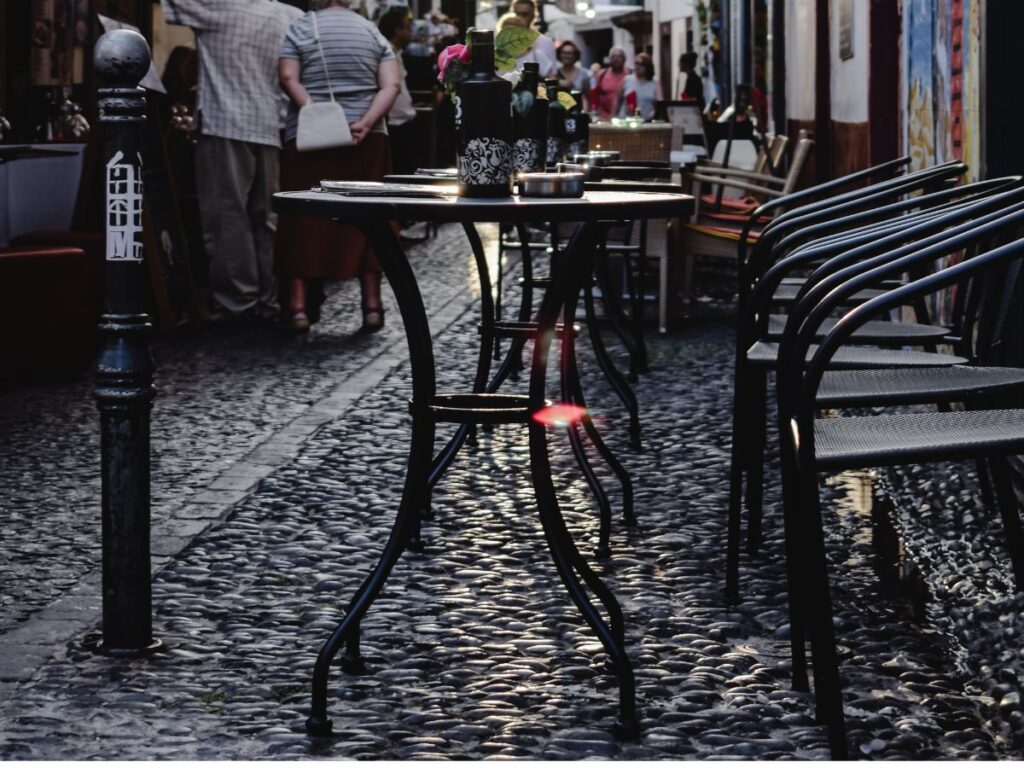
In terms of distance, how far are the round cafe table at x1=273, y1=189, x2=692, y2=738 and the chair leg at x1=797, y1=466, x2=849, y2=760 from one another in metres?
0.41

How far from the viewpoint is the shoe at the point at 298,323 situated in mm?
9766

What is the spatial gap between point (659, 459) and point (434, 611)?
211 cm

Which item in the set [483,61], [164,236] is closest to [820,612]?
[483,61]

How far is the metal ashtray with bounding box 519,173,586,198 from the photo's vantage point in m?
3.80

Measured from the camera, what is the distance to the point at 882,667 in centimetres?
378

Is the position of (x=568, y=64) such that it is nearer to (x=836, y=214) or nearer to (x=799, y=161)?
(x=799, y=161)

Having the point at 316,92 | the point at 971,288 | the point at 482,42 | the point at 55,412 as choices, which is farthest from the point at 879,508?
the point at 316,92

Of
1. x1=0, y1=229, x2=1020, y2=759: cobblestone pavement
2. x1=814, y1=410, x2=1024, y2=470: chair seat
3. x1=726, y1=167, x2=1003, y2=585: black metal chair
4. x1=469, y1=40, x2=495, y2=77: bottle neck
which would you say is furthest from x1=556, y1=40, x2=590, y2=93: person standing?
x1=814, y1=410, x2=1024, y2=470: chair seat

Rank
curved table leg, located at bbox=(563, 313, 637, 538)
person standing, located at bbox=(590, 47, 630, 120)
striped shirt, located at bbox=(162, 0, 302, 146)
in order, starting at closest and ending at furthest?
curved table leg, located at bbox=(563, 313, 637, 538), striped shirt, located at bbox=(162, 0, 302, 146), person standing, located at bbox=(590, 47, 630, 120)

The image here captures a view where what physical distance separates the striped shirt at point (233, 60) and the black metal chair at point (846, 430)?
21.8 ft

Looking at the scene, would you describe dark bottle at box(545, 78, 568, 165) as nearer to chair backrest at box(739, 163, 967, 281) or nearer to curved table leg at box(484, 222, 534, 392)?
curved table leg at box(484, 222, 534, 392)

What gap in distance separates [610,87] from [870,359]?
23.3 meters

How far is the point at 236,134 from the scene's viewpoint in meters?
10.0

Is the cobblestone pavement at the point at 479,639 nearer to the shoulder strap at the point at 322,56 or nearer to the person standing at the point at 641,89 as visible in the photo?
the shoulder strap at the point at 322,56
